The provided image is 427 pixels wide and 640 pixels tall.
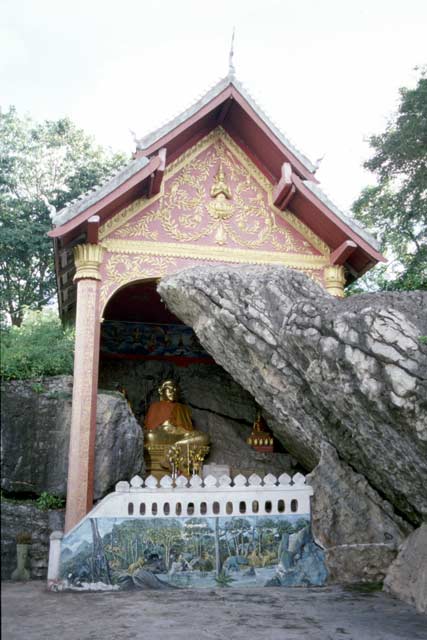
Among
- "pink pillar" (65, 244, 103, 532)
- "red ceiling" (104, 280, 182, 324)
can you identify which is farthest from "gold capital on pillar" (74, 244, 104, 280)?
"red ceiling" (104, 280, 182, 324)

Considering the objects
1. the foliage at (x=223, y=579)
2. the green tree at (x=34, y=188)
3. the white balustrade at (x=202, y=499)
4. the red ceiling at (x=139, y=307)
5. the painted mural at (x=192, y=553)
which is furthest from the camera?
the green tree at (x=34, y=188)

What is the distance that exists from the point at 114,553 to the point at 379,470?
12.1ft

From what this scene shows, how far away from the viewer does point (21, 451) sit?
8.35 meters

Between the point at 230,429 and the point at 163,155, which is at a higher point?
the point at 163,155

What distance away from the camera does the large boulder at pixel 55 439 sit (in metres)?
8.56

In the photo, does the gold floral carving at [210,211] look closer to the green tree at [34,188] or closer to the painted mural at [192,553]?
the painted mural at [192,553]

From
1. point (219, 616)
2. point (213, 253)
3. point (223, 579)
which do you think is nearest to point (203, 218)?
point (213, 253)

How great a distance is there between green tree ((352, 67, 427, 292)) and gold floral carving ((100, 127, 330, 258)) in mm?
2858

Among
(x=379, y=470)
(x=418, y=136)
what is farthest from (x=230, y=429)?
(x=418, y=136)

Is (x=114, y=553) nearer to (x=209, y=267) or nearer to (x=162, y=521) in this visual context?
(x=162, y=521)

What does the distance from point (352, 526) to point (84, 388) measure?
4457 millimetres

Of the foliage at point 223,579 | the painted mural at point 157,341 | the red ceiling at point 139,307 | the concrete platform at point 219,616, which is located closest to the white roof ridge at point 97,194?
the red ceiling at point 139,307

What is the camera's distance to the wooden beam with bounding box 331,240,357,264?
1108 centimetres

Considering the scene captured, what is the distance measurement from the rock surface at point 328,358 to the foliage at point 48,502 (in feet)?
11.4
